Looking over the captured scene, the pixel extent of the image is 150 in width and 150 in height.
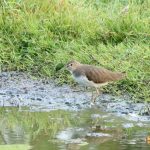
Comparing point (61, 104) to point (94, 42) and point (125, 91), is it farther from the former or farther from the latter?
point (94, 42)

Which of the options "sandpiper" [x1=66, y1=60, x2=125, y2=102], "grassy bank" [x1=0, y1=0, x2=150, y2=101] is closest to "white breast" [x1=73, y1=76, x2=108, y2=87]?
"sandpiper" [x1=66, y1=60, x2=125, y2=102]

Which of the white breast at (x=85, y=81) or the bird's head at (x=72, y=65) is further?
the bird's head at (x=72, y=65)

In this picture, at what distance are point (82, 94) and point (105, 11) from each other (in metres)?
2.65

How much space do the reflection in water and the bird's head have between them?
834 millimetres

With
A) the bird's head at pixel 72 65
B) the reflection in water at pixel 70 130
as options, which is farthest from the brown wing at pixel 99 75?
the reflection in water at pixel 70 130

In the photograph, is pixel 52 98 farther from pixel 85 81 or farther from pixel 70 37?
pixel 70 37

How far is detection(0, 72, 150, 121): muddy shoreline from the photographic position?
8461 millimetres

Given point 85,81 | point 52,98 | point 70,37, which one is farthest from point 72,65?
point 70,37

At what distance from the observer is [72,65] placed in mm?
9227

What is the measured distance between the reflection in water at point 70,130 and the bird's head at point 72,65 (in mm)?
834

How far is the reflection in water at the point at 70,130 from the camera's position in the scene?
22.9 feet

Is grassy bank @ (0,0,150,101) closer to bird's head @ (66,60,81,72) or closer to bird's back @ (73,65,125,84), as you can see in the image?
bird's back @ (73,65,125,84)

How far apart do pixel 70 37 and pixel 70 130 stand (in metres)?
3.32

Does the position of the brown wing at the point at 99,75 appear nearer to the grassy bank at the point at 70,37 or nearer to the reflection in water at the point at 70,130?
the grassy bank at the point at 70,37
